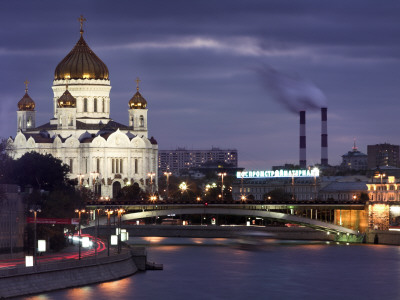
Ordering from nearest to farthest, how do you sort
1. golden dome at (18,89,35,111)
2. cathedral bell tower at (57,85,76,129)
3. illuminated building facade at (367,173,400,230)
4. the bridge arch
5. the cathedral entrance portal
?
the bridge arch → illuminated building facade at (367,173,400,230) → cathedral bell tower at (57,85,76,129) → the cathedral entrance portal → golden dome at (18,89,35,111)

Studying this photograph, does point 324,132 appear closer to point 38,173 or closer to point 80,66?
point 80,66

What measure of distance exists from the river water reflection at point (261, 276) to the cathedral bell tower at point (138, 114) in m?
70.8

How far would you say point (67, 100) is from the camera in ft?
559

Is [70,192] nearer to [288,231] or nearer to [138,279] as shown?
[288,231]

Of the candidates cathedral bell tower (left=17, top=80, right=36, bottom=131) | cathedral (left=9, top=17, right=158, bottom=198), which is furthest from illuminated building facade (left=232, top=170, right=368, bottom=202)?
cathedral bell tower (left=17, top=80, right=36, bottom=131)

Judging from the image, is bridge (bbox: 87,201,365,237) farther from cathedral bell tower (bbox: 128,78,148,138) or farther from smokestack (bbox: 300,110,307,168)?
smokestack (bbox: 300,110,307,168)

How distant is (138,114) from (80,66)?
10.6 meters

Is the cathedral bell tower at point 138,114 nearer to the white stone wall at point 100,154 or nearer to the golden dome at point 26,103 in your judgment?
the white stone wall at point 100,154

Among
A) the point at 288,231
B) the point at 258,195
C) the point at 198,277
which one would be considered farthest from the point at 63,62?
the point at 198,277

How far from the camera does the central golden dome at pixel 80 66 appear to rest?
174375mm

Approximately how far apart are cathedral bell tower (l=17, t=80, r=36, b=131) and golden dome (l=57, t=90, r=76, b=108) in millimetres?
9081

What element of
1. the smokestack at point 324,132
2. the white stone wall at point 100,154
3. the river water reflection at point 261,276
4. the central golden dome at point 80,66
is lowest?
the river water reflection at point 261,276

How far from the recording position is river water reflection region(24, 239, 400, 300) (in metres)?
73.6

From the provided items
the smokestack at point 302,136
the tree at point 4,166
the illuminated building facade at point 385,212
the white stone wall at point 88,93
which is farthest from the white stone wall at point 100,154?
the tree at point 4,166
